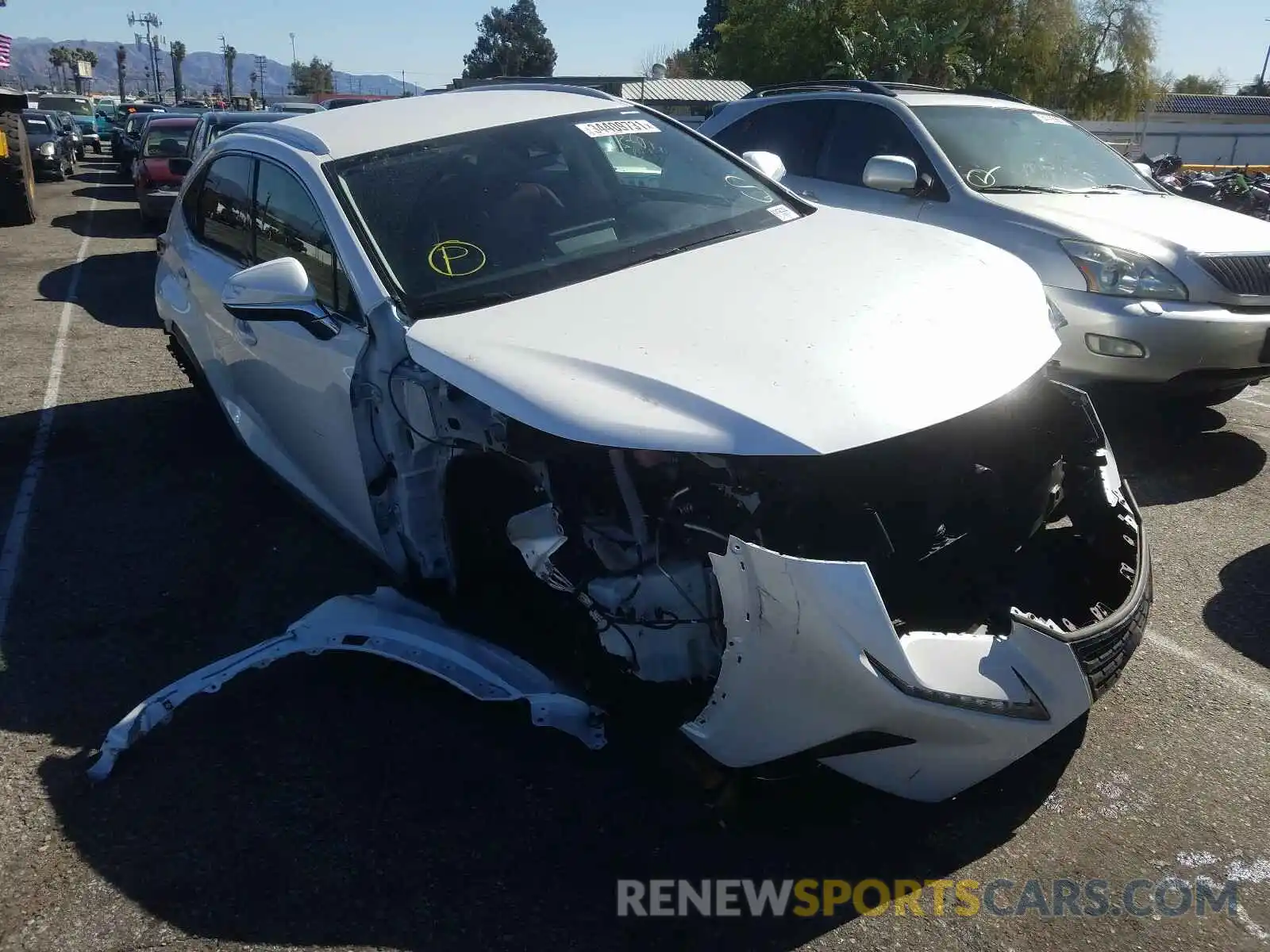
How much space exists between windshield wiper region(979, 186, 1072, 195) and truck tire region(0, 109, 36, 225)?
552 inches

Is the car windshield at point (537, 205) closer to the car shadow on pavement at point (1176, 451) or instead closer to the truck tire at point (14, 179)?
the car shadow on pavement at point (1176, 451)

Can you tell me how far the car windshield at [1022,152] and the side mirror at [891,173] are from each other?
63 centimetres

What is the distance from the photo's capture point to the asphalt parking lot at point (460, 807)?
249 cm

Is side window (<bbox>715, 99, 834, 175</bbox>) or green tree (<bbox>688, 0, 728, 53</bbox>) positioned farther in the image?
green tree (<bbox>688, 0, 728, 53</bbox>)

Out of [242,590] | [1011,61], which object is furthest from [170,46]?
[242,590]

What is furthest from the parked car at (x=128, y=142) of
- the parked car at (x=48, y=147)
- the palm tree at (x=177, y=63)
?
the palm tree at (x=177, y=63)

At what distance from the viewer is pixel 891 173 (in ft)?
18.2

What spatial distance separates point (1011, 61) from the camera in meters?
36.8

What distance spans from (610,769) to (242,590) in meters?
1.95

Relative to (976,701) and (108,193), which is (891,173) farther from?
(108,193)

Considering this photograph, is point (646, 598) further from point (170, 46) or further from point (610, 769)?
point (170, 46)

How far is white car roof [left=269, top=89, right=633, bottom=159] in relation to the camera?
12.7 ft

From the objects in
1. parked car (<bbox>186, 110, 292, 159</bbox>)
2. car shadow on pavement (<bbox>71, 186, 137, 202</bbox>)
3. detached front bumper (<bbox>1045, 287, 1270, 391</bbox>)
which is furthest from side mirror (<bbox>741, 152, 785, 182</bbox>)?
car shadow on pavement (<bbox>71, 186, 137, 202</bbox>)

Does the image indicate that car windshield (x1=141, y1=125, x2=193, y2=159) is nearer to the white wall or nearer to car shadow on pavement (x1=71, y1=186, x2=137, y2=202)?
car shadow on pavement (x1=71, y1=186, x2=137, y2=202)
